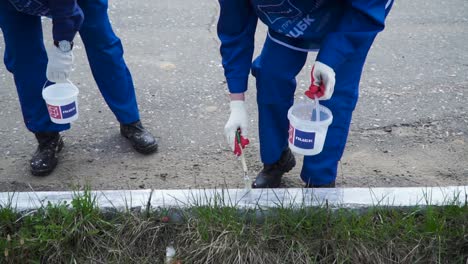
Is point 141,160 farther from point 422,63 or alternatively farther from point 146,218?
point 422,63

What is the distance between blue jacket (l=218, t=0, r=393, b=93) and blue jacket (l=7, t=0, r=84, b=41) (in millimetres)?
738

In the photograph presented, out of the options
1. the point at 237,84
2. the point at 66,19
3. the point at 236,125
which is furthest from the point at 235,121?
the point at 66,19

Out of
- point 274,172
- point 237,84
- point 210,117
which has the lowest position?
point 210,117

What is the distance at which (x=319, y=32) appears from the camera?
2.73 metres

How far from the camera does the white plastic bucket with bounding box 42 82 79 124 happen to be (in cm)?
328

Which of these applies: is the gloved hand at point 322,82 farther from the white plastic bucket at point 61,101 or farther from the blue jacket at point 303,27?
the white plastic bucket at point 61,101

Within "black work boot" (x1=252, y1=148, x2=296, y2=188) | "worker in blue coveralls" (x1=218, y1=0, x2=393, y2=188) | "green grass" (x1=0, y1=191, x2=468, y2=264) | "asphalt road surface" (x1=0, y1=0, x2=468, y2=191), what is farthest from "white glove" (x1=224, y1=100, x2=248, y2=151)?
"asphalt road surface" (x1=0, y1=0, x2=468, y2=191)

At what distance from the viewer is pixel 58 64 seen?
322 cm

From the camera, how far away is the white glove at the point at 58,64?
320 cm

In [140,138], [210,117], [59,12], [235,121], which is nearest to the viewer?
[235,121]

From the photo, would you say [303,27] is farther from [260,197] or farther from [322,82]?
[260,197]

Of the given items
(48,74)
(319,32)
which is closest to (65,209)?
(48,74)

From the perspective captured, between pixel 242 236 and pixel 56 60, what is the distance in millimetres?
1354

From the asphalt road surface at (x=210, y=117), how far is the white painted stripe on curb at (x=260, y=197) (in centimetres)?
21
